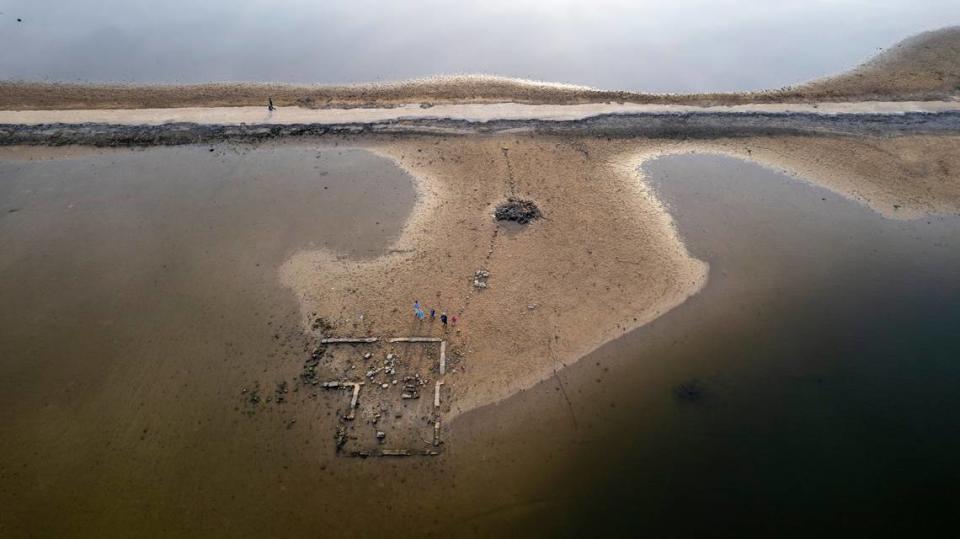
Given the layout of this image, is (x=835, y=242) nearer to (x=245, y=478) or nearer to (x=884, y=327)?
(x=884, y=327)

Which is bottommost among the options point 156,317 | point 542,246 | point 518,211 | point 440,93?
point 156,317

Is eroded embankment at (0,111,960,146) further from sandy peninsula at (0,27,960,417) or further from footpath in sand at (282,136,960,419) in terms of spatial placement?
footpath in sand at (282,136,960,419)

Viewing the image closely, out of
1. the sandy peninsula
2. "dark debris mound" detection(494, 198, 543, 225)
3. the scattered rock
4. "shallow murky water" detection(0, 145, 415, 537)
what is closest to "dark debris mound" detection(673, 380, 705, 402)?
the sandy peninsula

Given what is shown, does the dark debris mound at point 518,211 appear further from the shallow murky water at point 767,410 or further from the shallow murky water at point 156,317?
the shallow murky water at point 767,410

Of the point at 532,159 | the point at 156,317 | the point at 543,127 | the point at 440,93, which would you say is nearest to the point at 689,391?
the point at 532,159

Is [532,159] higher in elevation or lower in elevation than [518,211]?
higher

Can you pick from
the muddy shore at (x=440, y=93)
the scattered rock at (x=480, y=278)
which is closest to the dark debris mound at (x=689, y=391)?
the scattered rock at (x=480, y=278)

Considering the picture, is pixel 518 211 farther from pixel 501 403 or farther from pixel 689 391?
pixel 689 391

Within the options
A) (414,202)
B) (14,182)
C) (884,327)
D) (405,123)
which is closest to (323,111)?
(405,123)
